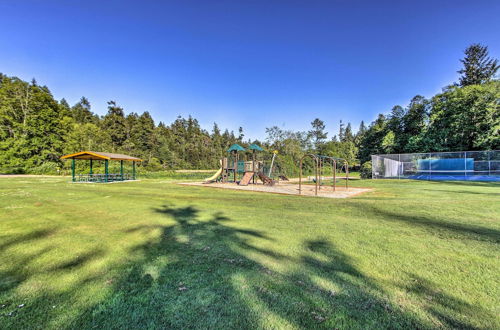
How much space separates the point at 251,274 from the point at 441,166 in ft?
86.5

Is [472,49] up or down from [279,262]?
up

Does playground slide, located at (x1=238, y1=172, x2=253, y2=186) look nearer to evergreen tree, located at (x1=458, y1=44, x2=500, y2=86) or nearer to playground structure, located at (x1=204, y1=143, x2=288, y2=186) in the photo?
playground structure, located at (x1=204, y1=143, x2=288, y2=186)

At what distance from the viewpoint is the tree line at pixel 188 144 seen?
25.0 m

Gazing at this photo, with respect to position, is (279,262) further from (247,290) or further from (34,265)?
(34,265)

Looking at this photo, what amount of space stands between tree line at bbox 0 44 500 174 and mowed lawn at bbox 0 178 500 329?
911 inches

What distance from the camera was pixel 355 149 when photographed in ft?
160

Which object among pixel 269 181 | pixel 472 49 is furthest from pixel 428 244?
pixel 472 49

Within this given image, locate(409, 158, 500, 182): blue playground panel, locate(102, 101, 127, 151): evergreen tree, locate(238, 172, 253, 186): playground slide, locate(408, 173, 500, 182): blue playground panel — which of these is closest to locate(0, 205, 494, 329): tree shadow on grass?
locate(238, 172, 253, 186): playground slide

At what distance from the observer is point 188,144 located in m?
49.7

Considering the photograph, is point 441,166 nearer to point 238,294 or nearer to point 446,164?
point 446,164

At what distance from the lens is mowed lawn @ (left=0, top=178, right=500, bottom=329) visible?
2.01 meters

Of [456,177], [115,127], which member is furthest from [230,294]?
[115,127]

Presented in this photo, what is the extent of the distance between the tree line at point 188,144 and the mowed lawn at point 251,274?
23136mm

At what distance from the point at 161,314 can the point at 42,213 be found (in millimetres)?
6603
